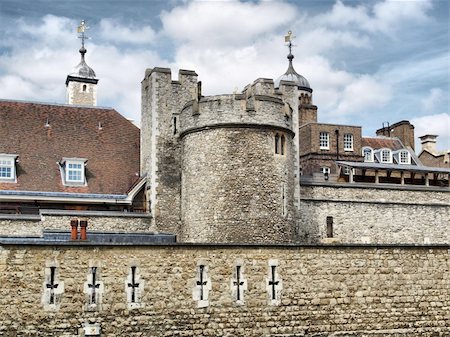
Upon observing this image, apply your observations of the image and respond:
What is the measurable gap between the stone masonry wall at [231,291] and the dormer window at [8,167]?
10.1 m

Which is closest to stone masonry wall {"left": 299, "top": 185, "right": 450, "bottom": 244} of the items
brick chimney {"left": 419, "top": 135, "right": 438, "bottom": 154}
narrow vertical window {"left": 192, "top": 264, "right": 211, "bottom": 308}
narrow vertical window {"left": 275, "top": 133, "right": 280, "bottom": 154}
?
narrow vertical window {"left": 275, "top": 133, "right": 280, "bottom": 154}

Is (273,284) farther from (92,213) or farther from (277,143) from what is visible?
(92,213)

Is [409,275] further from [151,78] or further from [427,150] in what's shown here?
[427,150]

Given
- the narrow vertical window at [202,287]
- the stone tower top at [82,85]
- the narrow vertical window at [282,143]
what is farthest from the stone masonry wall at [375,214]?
the stone tower top at [82,85]

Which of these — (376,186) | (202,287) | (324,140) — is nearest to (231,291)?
(202,287)

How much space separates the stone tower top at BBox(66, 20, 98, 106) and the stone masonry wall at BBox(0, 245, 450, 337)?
3460cm

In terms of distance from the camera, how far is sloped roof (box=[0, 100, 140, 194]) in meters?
27.7

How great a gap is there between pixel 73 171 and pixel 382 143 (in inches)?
1009

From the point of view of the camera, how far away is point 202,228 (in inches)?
1011

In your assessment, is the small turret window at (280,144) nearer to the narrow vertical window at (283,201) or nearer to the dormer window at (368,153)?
the narrow vertical window at (283,201)

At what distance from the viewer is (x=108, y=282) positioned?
18.2 meters

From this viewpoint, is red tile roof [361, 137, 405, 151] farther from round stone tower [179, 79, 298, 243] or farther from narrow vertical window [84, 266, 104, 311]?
narrow vertical window [84, 266, 104, 311]

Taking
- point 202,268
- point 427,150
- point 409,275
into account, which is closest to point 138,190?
point 202,268

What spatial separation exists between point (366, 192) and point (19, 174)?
1519 centimetres
